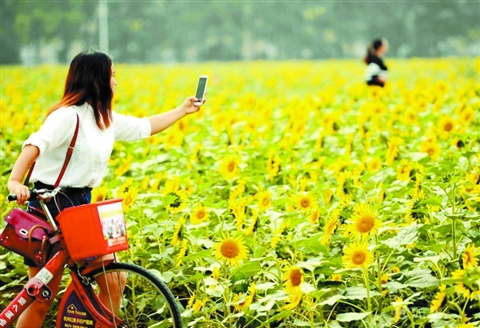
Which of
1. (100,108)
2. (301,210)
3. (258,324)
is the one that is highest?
(100,108)

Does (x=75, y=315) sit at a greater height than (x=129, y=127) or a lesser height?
lesser

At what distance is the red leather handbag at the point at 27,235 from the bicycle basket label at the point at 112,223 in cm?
34

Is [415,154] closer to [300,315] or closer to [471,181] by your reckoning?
[471,181]

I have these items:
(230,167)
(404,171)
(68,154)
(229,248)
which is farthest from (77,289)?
(404,171)

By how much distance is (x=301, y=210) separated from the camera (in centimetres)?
438

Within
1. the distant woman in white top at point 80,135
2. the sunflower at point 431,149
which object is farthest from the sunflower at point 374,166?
the distant woman in white top at point 80,135

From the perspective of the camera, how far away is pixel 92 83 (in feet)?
11.7

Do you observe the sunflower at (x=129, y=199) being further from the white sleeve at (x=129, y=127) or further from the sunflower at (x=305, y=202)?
the sunflower at (x=305, y=202)

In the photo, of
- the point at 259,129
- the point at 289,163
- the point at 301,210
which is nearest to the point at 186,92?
the point at 259,129

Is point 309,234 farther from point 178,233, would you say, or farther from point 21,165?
point 21,165

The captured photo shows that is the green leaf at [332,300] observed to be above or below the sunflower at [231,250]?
below

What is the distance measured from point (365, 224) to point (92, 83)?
1209 mm

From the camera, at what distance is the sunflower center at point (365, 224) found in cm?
354

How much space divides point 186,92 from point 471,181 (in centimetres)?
1033
